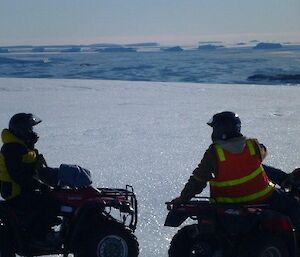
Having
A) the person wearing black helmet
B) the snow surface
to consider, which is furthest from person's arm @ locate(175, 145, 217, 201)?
the person wearing black helmet

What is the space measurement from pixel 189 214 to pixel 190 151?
3876mm

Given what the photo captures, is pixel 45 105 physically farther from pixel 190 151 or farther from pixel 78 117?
pixel 190 151

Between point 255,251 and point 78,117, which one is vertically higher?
point 78,117

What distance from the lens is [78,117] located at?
10.7 m

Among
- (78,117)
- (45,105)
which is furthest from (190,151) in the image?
(45,105)

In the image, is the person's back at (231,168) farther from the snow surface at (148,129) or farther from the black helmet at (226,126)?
the snow surface at (148,129)

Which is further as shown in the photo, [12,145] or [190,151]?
[190,151]

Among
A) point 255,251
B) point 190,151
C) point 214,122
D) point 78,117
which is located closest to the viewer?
point 255,251

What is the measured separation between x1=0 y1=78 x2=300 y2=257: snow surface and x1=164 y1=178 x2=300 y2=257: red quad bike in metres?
0.53

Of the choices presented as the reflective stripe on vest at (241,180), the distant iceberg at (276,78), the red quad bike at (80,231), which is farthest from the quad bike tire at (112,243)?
the distant iceberg at (276,78)

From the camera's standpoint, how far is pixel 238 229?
3.54 m

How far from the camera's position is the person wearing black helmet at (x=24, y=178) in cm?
383

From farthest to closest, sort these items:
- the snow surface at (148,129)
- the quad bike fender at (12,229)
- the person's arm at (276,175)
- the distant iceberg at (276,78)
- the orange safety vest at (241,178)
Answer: the distant iceberg at (276,78) → the snow surface at (148,129) → the person's arm at (276,175) → the quad bike fender at (12,229) → the orange safety vest at (241,178)

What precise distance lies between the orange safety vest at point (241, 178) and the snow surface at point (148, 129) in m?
0.73
